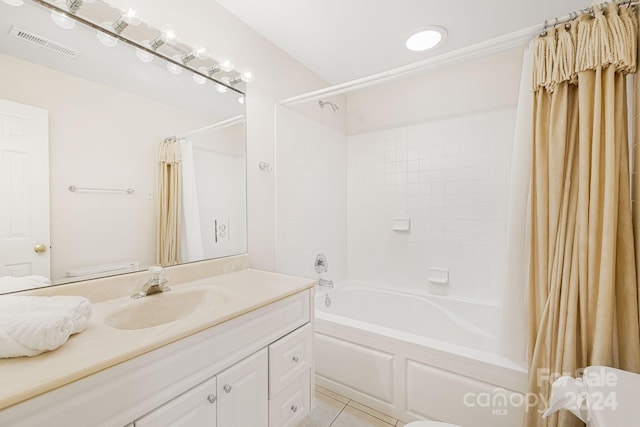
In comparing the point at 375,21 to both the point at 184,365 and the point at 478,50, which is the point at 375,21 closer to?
the point at 478,50

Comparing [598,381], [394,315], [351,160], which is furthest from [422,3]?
[394,315]

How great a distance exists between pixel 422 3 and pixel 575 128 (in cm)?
112

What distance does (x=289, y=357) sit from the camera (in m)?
1.25

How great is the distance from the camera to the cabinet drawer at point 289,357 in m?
1.16

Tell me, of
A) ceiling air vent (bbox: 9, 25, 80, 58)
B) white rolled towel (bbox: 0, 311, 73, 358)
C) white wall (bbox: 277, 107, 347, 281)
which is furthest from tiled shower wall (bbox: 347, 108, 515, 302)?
white rolled towel (bbox: 0, 311, 73, 358)

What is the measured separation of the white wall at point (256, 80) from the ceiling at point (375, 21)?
0.32ft

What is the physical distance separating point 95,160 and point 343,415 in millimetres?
1875

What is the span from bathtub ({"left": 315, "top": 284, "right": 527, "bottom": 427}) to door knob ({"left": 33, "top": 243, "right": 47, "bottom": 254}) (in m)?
1.45

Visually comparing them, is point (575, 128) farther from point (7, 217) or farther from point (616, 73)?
point (7, 217)

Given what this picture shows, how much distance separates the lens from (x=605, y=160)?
1.05 meters

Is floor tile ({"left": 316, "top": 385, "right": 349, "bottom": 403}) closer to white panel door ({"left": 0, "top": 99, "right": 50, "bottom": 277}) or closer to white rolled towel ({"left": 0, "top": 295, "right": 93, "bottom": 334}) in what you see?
white rolled towel ({"left": 0, "top": 295, "right": 93, "bottom": 334})

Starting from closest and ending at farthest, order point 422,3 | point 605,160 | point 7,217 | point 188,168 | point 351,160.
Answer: point 7,217, point 605,160, point 188,168, point 422,3, point 351,160

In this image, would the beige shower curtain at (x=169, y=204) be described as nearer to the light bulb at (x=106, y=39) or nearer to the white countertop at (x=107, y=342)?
the white countertop at (x=107, y=342)

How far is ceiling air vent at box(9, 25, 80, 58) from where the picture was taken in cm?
96
